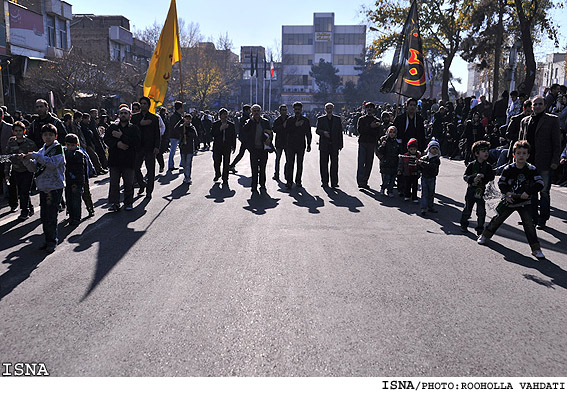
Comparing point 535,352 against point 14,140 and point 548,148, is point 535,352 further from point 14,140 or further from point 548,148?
point 14,140

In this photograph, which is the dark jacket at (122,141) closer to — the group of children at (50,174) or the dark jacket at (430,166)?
the group of children at (50,174)

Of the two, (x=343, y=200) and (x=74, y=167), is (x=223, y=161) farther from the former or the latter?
(x=74, y=167)

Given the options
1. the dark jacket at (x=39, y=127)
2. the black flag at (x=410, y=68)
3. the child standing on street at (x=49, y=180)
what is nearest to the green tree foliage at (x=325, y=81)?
the black flag at (x=410, y=68)

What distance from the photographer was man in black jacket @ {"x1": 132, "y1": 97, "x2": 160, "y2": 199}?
1136cm

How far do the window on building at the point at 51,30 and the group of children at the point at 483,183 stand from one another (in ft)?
109

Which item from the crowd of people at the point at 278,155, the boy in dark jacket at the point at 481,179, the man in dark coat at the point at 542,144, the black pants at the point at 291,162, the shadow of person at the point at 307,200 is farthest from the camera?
the black pants at the point at 291,162

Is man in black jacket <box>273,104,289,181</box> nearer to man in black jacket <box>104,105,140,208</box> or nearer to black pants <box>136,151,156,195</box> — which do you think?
black pants <box>136,151,156,195</box>

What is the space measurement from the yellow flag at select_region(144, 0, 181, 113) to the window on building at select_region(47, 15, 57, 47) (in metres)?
28.1

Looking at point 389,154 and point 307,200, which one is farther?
point 389,154

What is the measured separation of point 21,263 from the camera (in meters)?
6.45

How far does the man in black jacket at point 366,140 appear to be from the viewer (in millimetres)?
13055

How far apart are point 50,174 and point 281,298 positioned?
143 inches

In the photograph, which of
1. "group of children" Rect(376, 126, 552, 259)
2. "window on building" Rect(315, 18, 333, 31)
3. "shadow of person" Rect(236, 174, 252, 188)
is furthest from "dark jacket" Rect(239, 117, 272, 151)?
"window on building" Rect(315, 18, 333, 31)

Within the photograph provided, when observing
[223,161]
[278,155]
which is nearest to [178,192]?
[223,161]
